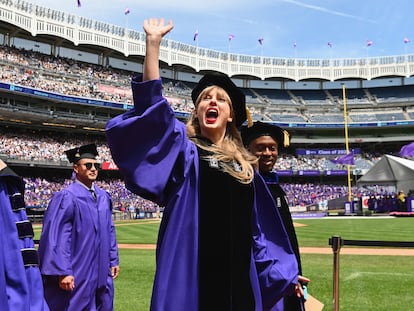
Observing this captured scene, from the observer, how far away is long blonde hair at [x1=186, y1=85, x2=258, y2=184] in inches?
94.3

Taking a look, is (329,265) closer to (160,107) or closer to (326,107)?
(160,107)

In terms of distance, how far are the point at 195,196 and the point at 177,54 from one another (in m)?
59.0

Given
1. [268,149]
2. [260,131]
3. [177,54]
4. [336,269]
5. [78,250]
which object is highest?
[177,54]

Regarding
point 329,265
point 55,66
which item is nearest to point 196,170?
point 329,265

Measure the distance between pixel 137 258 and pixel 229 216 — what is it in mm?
11044

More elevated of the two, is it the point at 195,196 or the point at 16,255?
the point at 195,196

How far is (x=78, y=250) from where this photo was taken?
4633mm

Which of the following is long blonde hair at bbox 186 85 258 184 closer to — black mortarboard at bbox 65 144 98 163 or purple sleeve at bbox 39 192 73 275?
purple sleeve at bbox 39 192 73 275

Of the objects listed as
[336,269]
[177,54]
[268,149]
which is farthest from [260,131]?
[177,54]

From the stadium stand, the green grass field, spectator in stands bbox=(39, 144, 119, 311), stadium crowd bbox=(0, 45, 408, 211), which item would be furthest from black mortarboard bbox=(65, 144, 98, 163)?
stadium crowd bbox=(0, 45, 408, 211)

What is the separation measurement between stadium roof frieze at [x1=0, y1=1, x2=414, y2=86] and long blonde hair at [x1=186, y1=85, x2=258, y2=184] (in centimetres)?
4628


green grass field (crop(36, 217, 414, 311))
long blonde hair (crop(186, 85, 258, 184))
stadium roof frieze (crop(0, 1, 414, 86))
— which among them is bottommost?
green grass field (crop(36, 217, 414, 311))

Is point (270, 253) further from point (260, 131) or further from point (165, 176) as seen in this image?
point (260, 131)

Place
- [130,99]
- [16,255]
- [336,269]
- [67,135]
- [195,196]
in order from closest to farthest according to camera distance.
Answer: [195,196] → [16,255] → [336,269] → [67,135] → [130,99]
